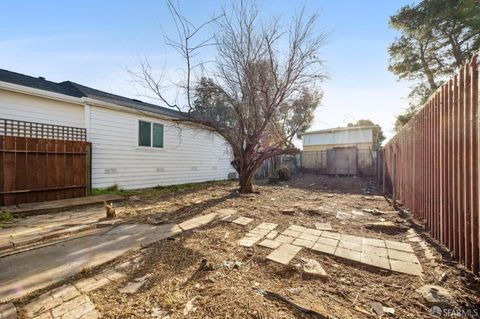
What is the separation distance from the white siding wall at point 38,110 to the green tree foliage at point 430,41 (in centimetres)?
1486

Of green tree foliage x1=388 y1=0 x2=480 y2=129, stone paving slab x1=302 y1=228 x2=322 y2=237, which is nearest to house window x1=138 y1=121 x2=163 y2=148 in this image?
stone paving slab x1=302 y1=228 x2=322 y2=237

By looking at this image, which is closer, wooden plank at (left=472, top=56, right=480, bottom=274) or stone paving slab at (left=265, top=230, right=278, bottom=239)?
wooden plank at (left=472, top=56, right=480, bottom=274)

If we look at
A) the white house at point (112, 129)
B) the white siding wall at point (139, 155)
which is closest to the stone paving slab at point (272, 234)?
the white house at point (112, 129)

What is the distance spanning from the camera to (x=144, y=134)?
8.17m

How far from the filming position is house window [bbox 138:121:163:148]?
26.5 feet

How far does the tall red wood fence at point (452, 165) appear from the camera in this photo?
190cm

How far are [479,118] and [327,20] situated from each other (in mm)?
5414

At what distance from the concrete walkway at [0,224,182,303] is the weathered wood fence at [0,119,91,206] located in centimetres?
310

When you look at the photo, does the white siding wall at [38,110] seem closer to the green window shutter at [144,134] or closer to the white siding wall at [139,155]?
the white siding wall at [139,155]

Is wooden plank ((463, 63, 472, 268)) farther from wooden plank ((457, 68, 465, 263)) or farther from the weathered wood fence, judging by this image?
the weathered wood fence

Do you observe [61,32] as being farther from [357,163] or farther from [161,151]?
[357,163]

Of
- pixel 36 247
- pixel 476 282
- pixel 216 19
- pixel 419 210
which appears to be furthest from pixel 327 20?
pixel 36 247

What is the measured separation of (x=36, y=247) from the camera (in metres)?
2.77

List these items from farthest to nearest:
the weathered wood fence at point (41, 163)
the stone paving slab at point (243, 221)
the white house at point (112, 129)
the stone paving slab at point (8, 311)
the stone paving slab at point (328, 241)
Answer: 1. the white house at point (112, 129)
2. the weathered wood fence at point (41, 163)
3. the stone paving slab at point (243, 221)
4. the stone paving slab at point (328, 241)
5. the stone paving slab at point (8, 311)
